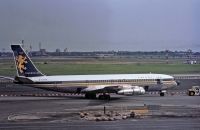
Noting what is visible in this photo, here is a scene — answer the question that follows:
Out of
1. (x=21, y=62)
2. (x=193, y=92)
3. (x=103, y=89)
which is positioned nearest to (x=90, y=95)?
(x=103, y=89)

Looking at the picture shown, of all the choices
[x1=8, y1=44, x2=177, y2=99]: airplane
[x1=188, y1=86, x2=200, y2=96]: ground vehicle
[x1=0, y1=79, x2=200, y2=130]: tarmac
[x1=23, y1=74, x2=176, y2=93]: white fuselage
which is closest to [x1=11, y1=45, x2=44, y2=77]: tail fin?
[x1=8, y1=44, x2=177, y2=99]: airplane

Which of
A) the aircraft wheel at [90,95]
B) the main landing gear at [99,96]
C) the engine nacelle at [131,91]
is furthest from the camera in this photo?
the aircraft wheel at [90,95]

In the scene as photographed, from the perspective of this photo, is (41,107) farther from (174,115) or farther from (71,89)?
(174,115)

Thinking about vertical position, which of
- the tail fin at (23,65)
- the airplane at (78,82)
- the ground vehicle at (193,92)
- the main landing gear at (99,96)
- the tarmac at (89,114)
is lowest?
the tarmac at (89,114)

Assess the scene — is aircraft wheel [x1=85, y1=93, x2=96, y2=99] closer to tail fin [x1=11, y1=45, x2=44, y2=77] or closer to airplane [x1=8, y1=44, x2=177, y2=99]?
airplane [x1=8, y1=44, x2=177, y2=99]

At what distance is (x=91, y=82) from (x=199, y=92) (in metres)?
20.0

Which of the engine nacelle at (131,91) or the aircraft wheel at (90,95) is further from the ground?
the engine nacelle at (131,91)

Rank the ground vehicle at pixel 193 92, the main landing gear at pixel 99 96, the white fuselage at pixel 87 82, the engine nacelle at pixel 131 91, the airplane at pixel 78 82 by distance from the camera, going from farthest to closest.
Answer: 1. the ground vehicle at pixel 193 92
2. the white fuselage at pixel 87 82
3. the main landing gear at pixel 99 96
4. the airplane at pixel 78 82
5. the engine nacelle at pixel 131 91

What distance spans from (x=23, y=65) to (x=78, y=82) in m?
9.12

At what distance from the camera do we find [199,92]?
75.1 meters

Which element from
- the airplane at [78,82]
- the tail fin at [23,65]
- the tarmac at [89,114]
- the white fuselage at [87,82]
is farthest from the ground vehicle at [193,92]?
the tail fin at [23,65]

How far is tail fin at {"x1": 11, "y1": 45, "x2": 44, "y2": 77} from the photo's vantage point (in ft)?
223

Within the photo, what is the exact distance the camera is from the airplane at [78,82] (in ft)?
219

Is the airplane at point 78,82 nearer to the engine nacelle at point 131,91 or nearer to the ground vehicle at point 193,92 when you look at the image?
the engine nacelle at point 131,91
